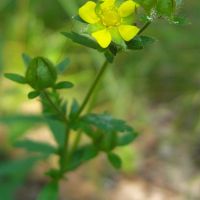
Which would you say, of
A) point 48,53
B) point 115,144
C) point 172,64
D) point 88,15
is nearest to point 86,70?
point 48,53

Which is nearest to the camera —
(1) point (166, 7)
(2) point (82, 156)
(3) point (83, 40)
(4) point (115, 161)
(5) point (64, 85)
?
(1) point (166, 7)

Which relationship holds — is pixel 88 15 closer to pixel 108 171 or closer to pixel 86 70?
pixel 108 171

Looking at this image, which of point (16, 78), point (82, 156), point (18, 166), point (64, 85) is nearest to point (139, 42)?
point (64, 85)

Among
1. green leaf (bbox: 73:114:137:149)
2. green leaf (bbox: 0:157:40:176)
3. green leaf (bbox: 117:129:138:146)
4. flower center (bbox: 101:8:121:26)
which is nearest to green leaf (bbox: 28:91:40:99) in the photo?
green leaf (bbox: 73:114:137:149)

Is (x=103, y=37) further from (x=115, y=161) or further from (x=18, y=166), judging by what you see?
(x=18, y=166)

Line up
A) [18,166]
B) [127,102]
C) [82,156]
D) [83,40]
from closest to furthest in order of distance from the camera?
1. [83,40]
2. [82,156]
3. [18,166]
4. [127,102]

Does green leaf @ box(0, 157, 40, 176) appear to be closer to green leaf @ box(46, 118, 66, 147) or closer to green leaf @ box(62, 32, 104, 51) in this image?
green leaf @ box(46, 118, 66, 147)
